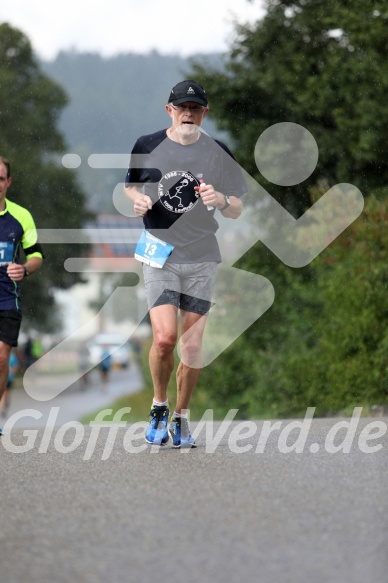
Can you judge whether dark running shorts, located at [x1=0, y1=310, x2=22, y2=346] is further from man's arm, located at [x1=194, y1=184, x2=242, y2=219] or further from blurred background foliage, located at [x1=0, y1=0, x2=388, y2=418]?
blurred background foliage, located at [x1=0, y1=0, x2=388, y2=418]

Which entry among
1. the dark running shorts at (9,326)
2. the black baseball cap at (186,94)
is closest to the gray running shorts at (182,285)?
the black baseball cap at (186,94)

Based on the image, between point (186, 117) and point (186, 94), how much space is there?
0.16 metres

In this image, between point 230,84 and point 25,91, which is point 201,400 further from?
point 25,91

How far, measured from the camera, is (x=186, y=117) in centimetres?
809

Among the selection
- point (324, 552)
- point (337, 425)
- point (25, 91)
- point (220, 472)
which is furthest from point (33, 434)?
point (25, 91)

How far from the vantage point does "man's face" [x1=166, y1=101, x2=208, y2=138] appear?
808 cm

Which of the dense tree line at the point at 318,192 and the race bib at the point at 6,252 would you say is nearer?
the race bib at the point at 6,252

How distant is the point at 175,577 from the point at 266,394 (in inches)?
548

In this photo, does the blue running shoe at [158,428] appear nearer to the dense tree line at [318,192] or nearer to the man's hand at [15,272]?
the man's hand at [15,272]

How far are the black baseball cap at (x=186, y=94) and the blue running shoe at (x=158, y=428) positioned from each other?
1.76 metres

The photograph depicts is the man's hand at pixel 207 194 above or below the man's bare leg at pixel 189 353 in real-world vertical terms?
above

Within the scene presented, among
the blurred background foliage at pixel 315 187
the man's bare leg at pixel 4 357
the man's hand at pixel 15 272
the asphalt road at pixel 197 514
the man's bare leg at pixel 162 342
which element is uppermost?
the blurred background foliage at pixel 315 187

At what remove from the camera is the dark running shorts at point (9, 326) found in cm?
931

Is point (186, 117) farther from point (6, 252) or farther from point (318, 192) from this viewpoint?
point (318, 192)
